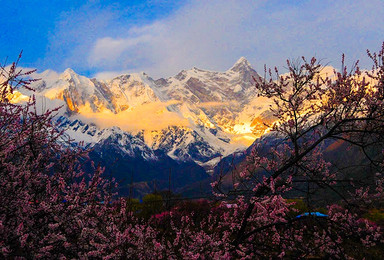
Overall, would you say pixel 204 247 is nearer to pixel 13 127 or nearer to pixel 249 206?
pixel 249 206

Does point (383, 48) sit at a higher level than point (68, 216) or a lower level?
higher

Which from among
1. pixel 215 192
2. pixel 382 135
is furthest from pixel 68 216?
pixel 382 135

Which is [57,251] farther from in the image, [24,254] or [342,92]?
[342,92]

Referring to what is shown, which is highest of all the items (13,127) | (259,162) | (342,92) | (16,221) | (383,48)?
(383,48)

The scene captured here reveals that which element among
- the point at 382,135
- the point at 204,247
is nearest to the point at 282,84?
the point at 382,135

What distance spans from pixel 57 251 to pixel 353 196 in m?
7.39

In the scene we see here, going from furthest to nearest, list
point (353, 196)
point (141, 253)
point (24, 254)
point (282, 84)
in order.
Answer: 1. point (282, 84)
2. point (353, 196)
3. point (141, 253)
4. point (24, 254)

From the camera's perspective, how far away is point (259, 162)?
29.6 ft

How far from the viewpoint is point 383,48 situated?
928cm

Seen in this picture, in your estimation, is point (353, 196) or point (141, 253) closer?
point (141, 253)

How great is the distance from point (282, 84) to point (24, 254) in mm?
8000

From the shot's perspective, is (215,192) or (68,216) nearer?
(68,216)

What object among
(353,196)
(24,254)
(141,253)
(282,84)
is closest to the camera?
(24,254)

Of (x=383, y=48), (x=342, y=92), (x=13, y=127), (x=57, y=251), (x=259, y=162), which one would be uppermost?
(x=383, y=48)
